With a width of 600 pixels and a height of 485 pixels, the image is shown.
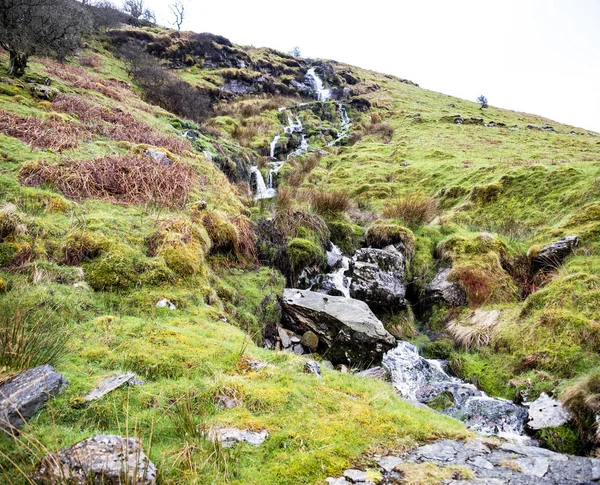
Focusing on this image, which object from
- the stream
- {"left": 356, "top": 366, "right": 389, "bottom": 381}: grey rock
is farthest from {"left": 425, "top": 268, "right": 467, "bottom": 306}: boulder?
the stream

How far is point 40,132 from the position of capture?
8.77 metres

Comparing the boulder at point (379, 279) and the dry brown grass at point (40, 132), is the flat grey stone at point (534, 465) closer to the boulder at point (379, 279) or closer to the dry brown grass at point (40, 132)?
the boulder at point (379, 279)

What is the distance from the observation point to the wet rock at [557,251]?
860 centimetres

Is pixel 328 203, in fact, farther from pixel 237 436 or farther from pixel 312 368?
pixel 237 436

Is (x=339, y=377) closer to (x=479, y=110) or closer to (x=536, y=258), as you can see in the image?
(x=536, y=258)

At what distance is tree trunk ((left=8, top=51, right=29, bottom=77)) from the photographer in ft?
38.3

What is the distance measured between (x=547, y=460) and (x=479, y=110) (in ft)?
162

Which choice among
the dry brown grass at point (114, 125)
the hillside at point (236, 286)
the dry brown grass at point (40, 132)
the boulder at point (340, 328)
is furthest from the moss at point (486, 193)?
the dry brown grass at point (40, 132)

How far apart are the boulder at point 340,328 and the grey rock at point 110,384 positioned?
3967mm

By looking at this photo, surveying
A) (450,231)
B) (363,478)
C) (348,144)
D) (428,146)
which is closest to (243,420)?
(363,478)

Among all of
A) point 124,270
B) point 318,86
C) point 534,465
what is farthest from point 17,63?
point 318,86

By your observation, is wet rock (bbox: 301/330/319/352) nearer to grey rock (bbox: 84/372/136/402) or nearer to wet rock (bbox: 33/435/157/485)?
grey rock (bbox: 84/372/136/402)

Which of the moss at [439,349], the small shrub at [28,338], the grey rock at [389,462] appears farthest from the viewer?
the moss at [439,349]

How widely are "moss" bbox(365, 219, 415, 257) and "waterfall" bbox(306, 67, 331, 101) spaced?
118 feet
